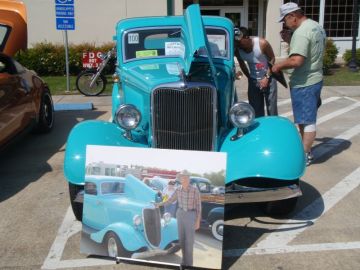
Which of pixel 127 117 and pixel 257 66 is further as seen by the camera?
pixel 257 66

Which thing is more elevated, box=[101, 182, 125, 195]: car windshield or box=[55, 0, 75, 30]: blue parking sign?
box=[55, 0, 75, 30]: blue parking sign

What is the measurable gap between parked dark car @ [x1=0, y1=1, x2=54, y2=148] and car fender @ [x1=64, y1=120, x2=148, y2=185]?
6.30ft

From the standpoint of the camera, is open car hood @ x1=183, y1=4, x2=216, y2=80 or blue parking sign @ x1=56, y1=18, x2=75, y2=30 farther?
blue parking sign @ x1=56, y1=18, x2=75, y2=30

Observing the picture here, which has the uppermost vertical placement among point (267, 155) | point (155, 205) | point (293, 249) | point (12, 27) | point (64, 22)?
point (64, 22)

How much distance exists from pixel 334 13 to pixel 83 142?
647 inches

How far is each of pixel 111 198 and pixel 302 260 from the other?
5.13 ft

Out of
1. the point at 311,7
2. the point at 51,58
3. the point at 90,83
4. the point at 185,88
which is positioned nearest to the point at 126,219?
the point at 185,88

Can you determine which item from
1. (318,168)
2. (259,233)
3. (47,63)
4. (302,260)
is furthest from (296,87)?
(47,63)

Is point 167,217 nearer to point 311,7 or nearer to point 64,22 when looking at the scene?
point 64,22

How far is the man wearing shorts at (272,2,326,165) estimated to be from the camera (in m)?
5.09

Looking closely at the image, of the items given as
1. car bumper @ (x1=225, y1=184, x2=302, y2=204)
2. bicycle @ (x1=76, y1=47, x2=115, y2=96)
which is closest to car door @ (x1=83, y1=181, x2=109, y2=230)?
car bumper @ (x1=225, y1=184, x2=302, y2=204)

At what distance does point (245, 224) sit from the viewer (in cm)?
424

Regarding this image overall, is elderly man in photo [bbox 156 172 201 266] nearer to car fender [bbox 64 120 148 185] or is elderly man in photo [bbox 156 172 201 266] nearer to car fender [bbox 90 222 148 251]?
car fender [bbox 90 222 148 251]

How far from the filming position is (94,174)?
11.6 ft
